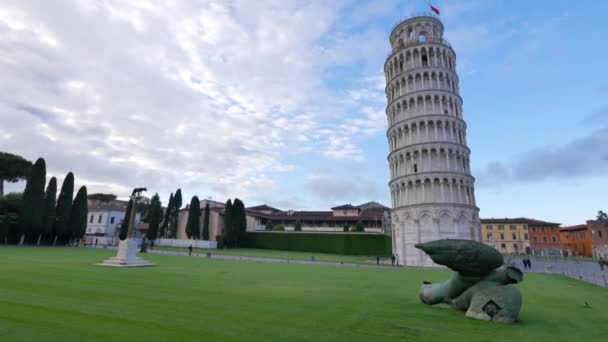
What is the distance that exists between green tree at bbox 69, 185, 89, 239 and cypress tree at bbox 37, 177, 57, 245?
307cm

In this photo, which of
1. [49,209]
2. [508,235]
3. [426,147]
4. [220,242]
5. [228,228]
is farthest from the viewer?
[508,235]

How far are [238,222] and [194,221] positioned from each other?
28.4 feet

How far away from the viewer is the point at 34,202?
44281mm

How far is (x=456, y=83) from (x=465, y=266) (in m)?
46.2

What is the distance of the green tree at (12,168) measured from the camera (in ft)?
183

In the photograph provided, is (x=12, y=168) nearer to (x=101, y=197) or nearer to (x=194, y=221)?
(x=194, y=221)

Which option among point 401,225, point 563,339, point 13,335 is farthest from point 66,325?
point 401,225

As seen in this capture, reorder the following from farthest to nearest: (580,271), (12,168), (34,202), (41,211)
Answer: (12,168) < (41,211) < (34,202) < (580,271)

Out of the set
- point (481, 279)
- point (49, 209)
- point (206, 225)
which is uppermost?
point (49, 209)

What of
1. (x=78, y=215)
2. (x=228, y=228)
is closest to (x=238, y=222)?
(x=228, y=228)

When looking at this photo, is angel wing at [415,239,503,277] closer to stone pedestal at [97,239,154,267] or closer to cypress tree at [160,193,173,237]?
stone pedestal at [97,239,154,267]

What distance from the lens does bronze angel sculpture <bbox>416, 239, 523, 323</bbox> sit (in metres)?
7.68

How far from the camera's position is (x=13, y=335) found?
5426 mm

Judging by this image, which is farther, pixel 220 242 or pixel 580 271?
pixel 220 242
